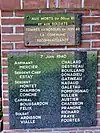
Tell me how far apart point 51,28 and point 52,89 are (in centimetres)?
65

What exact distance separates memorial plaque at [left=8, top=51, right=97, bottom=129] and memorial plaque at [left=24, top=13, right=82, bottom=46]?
0.14 m

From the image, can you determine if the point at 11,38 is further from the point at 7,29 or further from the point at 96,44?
the point at 96,44

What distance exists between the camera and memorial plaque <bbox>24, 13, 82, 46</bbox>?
3.94m

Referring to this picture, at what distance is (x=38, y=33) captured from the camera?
3953mm

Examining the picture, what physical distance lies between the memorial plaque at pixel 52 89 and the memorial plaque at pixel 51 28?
0.14 m

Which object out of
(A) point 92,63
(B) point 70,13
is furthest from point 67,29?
(A) point 92,63

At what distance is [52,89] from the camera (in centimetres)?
406

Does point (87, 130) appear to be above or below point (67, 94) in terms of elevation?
below

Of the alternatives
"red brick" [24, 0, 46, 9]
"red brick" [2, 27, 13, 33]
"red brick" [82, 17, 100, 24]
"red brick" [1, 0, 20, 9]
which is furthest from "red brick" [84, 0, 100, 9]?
"red brick" [2, 27, 13, 33]

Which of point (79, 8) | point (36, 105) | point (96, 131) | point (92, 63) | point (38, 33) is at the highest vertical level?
point (79, 8)

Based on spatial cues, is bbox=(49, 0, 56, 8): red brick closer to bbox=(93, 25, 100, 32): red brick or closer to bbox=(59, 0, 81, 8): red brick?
bbox=(59, 0, 81, 8): red brick

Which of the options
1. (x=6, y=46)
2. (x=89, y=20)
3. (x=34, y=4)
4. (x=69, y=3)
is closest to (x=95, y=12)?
(x=89, y=20)

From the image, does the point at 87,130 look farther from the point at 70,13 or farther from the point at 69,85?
the point at 70,13

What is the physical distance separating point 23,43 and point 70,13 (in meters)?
0.58
